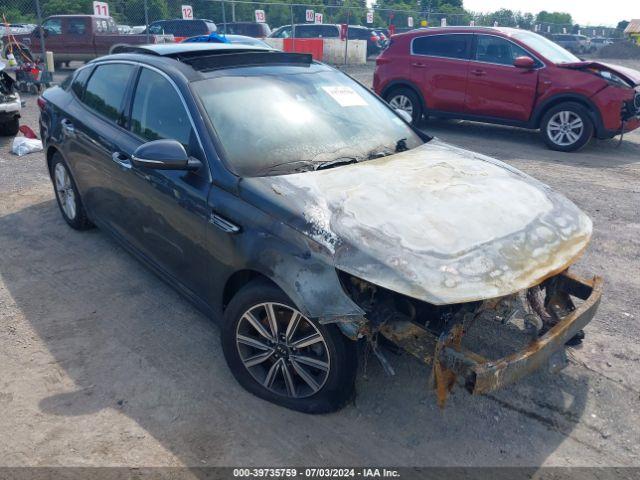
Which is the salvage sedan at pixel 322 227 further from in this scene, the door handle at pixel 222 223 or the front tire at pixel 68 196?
the front tire at pixel 68 196

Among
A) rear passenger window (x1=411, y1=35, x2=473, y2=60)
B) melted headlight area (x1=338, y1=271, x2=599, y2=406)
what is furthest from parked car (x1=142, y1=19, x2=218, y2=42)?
melted headlight area (x1=338, y1=271, x2=599, y2=406)

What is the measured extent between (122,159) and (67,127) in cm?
130

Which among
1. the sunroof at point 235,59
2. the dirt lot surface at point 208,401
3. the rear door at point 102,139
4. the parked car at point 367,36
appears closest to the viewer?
the dirt lot surface at point 208,401

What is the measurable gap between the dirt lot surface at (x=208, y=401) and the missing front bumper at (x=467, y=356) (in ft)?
1.40

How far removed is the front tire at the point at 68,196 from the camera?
5074 mm

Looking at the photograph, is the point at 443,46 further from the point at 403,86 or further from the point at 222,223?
the point at 222,223

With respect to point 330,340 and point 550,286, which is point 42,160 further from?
point 550,286

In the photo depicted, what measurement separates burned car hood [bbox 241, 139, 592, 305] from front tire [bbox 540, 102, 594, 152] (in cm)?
591

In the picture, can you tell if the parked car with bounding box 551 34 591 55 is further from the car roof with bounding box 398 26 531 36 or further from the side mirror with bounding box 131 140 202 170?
the side mirror with bounding box 131 140 202 170

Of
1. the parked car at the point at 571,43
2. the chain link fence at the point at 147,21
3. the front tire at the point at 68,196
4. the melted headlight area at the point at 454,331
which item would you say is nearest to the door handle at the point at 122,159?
the front tire at the point at 68,196

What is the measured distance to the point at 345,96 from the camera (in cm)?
403

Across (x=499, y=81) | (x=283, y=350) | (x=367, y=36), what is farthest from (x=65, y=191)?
(x=367, y=36)

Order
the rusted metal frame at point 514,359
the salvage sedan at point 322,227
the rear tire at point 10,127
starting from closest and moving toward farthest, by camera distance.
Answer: the rusted metal frame at point 514,359 < the salvage sedan at point 322,227 < the rear tire at point 10,127

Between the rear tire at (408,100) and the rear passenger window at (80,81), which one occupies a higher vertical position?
the rear passenger window at (80,81)
